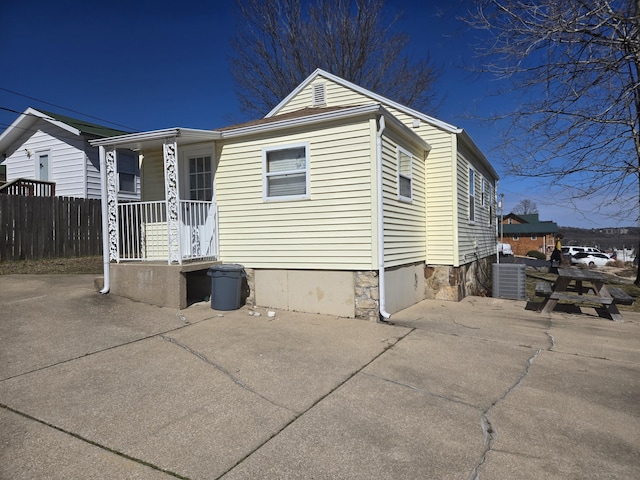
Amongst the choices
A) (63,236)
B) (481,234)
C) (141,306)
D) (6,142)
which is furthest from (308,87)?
(6,142)

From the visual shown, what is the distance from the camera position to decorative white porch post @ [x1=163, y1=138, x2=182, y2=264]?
705 cm

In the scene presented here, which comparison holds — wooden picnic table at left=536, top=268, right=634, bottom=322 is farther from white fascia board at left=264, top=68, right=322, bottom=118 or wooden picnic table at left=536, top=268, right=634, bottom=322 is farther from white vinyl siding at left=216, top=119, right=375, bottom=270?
white fascia board at left=264, top=68, right=322, bottom=118

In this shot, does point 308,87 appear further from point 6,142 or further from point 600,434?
point 6,142

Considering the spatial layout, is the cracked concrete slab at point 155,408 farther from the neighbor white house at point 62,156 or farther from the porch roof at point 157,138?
the neighbor white house at point 62,156

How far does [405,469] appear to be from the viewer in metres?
2.67

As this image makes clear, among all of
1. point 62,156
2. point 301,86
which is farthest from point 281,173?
point 62,156

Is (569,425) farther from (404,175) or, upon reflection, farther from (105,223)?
(105,223)

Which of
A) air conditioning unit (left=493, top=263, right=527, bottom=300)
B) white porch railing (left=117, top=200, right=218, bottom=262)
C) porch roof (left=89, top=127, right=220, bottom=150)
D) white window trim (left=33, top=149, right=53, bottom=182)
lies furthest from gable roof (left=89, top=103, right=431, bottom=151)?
white window trim (left=33, top=149, right=53, bottom=182)

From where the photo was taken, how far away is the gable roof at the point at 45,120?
15758 mm

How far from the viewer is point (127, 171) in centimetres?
1625

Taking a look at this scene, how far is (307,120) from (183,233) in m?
3.04

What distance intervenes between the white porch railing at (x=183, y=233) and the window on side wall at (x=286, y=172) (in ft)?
4.39

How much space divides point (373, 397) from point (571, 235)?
79.4m

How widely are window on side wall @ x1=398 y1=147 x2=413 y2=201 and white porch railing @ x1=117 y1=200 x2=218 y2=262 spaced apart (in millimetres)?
3678
